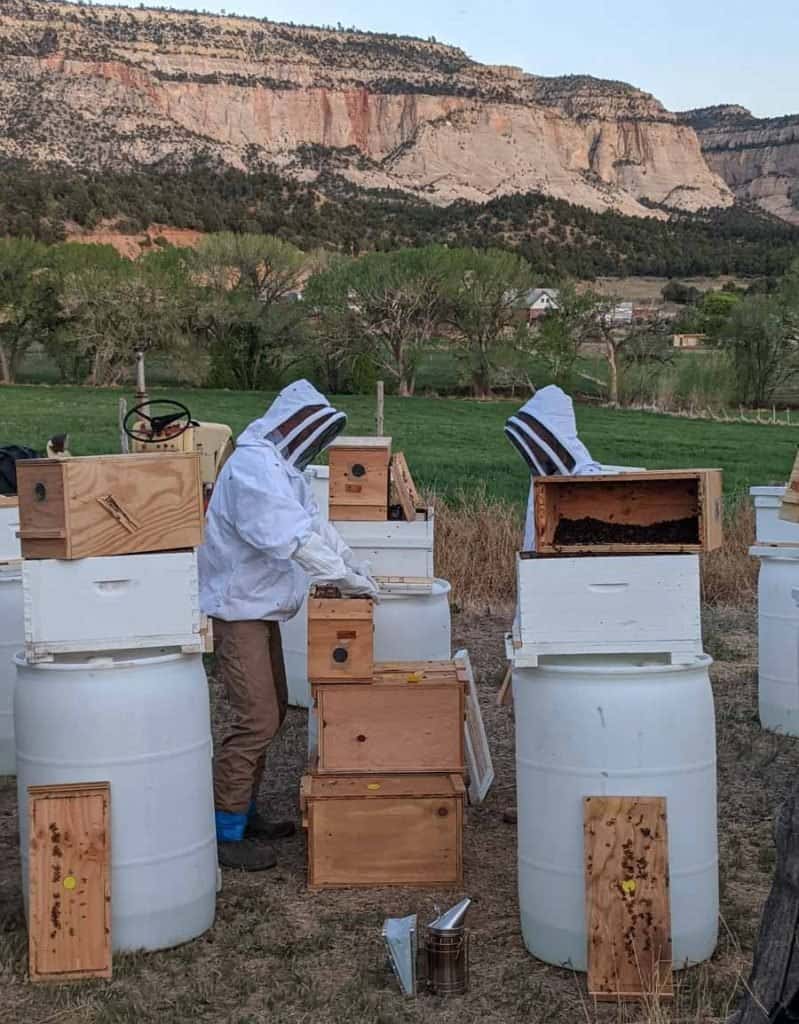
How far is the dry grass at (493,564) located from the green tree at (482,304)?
44.8m

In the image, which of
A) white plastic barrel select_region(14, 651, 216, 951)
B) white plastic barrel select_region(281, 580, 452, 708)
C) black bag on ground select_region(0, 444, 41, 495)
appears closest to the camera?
white plastic barrel select_region(14, 651, 216, 951)

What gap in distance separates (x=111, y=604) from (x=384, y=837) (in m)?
1.65

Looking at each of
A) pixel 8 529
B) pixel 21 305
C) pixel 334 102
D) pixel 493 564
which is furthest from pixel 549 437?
pixel 334 102

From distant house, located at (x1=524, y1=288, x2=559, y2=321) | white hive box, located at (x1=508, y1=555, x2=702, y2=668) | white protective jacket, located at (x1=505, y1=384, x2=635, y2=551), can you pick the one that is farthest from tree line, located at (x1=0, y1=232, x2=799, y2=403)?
white hive box, located at (x1=508, y1=555, x2=702, y2=668)

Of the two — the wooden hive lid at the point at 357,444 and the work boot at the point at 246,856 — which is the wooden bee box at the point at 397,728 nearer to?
the work boot at the point at 246,856

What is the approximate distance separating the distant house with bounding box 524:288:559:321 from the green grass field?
28.2 feet

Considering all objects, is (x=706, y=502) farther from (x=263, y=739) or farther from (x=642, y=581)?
(x=263, y=739)

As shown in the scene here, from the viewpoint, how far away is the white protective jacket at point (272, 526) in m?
5.64

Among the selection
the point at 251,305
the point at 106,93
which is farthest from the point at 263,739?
the point at 106,93

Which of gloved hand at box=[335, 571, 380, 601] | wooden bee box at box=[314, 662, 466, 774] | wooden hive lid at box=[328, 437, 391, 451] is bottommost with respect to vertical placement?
wooden bee box at box=[314, 662, 466, 774]

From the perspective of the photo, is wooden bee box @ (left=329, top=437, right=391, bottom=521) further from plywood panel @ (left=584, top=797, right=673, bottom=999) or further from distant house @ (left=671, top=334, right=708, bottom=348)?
distant house @ (left=671, top=334, right=708, bottom=348)

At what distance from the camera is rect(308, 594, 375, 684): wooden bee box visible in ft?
19.1

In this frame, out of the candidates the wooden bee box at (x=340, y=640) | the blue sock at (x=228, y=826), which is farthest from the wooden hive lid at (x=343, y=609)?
the blue sock at (x=228, y=826)

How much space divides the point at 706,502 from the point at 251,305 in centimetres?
5332
